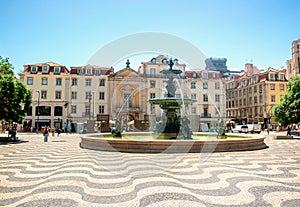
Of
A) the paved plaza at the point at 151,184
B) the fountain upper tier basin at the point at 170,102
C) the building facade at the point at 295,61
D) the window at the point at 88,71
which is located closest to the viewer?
the paved plaza at the point at 151,184

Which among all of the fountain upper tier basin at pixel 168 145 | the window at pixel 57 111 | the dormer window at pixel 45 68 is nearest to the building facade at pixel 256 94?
the window at pixel 57 111

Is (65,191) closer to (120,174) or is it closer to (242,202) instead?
(120,174)

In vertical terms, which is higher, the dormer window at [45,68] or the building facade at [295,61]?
the building facade at [295,61]

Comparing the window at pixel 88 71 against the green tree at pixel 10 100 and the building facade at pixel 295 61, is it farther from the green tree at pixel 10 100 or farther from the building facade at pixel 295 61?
the building facade at pixel 295 61

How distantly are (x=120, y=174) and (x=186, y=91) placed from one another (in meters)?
40.1

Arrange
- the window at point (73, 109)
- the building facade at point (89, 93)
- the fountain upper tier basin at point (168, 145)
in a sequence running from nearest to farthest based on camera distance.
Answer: the fountain upper tier basin at point (168, 145) < the building facade at point (89, 93) < the window at point (73, 109)

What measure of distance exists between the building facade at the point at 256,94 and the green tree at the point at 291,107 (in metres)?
23.4

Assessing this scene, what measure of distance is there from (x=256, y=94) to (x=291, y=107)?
91.6ft

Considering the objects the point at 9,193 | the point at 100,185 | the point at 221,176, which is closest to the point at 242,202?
the point at 221,176

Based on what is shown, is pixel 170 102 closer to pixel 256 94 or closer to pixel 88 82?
pixel 88 82

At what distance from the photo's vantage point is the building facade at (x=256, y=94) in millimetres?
44062

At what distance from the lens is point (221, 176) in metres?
5.34

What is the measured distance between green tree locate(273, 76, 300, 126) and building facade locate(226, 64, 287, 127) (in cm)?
2337

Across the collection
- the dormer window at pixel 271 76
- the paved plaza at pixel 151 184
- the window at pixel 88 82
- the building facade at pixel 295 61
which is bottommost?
the paved plaza at pixel 151 184
